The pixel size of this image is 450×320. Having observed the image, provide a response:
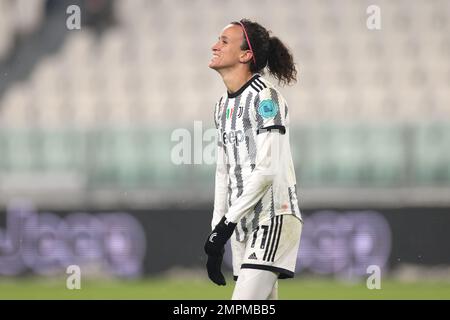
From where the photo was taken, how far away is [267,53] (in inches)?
213

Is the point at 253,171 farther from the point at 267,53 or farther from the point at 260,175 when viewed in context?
the point at 267,53

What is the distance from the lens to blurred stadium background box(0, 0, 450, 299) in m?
11.5

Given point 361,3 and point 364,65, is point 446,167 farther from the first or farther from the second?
point 361,3

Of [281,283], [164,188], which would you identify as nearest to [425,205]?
[281,283]

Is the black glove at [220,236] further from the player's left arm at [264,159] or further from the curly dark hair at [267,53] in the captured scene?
the curly dark hair at [267,53]

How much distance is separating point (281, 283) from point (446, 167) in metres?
2.35

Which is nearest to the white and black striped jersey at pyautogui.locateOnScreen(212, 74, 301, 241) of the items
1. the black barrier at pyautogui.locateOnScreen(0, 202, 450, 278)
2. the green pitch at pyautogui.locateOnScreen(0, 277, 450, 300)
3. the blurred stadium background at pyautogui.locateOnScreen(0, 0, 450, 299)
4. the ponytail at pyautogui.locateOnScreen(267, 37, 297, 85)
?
the ponytail at pyautogui.locateOnScreen(267, 37, 297, 85)

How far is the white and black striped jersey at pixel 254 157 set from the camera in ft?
16.7

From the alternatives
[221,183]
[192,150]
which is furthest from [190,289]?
[221,183]

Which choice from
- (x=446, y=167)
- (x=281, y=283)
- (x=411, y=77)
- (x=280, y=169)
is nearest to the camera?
(x=280, y=169)

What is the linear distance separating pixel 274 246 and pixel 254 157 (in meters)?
0.44

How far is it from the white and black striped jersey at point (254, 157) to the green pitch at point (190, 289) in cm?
432

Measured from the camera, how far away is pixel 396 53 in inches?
524

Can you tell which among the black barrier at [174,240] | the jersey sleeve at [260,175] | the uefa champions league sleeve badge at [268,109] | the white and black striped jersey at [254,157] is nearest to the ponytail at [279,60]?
the white and black striped jersey at [254,157]
